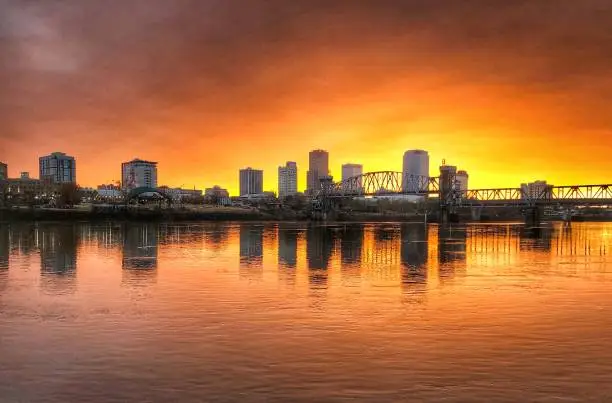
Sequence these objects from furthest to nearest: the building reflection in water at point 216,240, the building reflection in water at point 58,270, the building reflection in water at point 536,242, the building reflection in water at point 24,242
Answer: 1. the building reflection in water at point 536,242
2. the building reflection in water at point 216,240
3. the building reflection in water at point 24,242
4. the building reflection in water at point 58,270

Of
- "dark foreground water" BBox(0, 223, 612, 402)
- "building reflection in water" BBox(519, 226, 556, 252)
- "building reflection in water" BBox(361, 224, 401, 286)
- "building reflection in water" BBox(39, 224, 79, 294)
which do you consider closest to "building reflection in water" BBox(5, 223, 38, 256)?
"building reflection in water" BBox(39, 224, 79, 294)

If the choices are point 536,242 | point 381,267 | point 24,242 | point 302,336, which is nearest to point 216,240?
point 24,242

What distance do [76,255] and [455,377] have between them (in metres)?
39.9

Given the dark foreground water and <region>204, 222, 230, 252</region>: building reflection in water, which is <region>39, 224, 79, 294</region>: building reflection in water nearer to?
the dark foreground water

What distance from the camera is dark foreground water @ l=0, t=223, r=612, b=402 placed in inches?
479

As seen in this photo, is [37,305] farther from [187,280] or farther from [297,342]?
[297,342]

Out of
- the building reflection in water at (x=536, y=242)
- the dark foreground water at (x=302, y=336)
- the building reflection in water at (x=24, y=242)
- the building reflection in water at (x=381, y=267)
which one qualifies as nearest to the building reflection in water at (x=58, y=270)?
the dark foreground water at (x=302, y=336)

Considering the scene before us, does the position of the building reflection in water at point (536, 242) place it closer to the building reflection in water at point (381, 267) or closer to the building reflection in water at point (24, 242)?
the building reflection in water at point (381, 267)

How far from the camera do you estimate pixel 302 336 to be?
16984mm

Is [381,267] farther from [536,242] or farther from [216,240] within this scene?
[536,242]

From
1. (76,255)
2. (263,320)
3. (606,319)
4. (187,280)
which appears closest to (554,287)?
(606,319)

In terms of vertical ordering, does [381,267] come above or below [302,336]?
below

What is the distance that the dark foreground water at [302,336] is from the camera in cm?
1217

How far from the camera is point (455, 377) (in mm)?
13000
